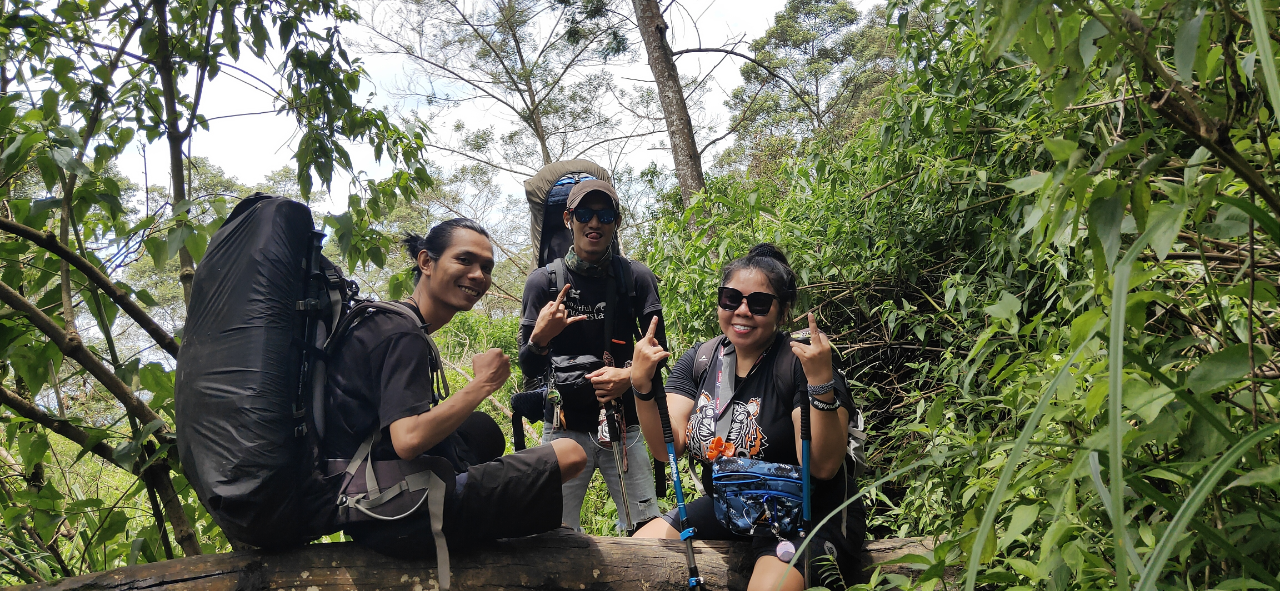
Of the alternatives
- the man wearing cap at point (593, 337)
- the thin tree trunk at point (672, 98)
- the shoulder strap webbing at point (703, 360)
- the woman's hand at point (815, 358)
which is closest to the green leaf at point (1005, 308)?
the woman's hand at point (815, 358)

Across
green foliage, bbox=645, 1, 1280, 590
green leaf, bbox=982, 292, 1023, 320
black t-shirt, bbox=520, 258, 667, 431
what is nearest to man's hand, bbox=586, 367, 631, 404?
black t-shirt, bbox=520, 258, 667, 431

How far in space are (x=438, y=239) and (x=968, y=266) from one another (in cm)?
257

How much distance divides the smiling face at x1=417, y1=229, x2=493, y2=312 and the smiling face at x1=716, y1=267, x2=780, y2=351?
0.94 meters

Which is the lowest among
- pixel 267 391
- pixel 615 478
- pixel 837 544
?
pixel 837 544

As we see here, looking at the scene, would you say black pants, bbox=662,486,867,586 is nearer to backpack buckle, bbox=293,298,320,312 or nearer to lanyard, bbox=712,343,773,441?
lanyard, bbox=712,343,773,441

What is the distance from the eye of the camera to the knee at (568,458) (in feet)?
8.54

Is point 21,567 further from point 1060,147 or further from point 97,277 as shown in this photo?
point 1060,147

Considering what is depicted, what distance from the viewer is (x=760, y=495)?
256cm

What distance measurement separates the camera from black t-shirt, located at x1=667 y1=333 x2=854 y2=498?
2611 millimetres

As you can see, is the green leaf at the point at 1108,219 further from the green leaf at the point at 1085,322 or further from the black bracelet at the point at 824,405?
the black bracelet at the point at 824,405

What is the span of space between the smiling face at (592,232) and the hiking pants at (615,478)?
845 millimetres

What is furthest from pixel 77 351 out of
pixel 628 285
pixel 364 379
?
pixel 628 285

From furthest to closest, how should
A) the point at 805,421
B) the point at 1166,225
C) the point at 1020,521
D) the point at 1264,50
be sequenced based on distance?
the point at 805,421 < the point at 1020,521 < the point at 1166,225 < the point at 1264,50

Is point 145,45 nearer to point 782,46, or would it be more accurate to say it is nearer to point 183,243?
point 183,243
